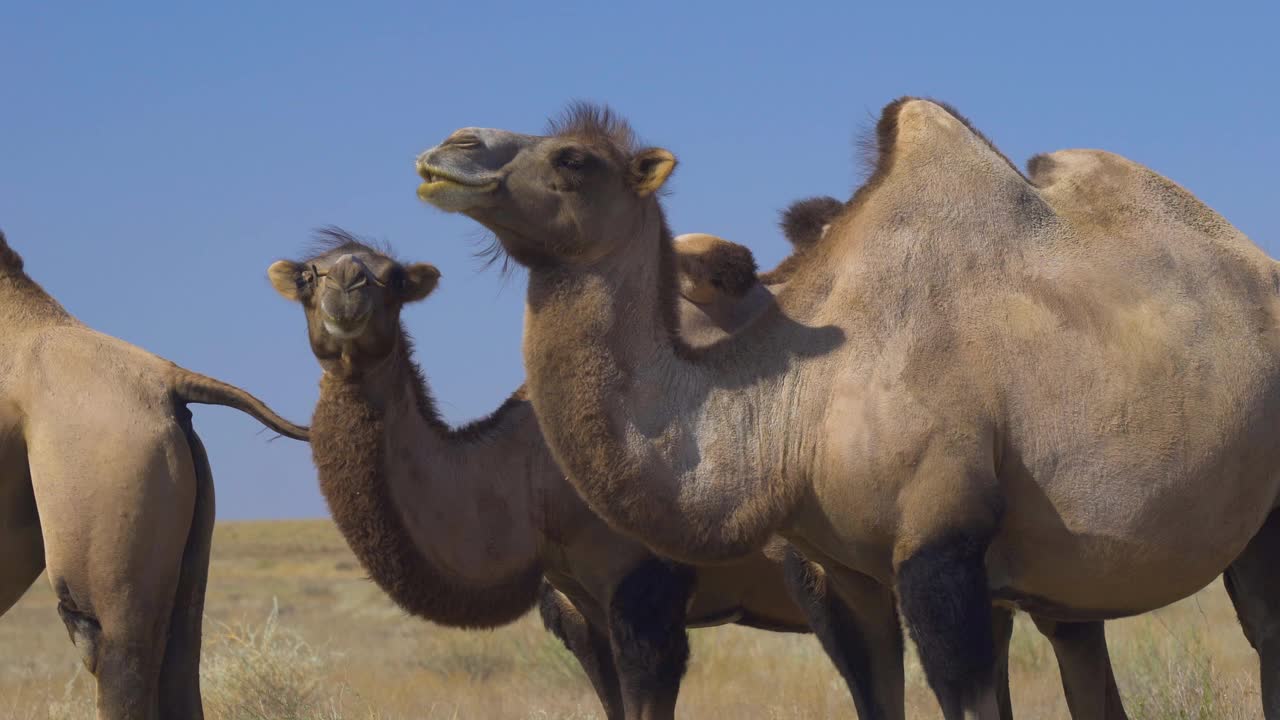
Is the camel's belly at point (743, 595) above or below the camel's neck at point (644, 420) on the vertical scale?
below

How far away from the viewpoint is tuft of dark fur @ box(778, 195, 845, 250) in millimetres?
6875


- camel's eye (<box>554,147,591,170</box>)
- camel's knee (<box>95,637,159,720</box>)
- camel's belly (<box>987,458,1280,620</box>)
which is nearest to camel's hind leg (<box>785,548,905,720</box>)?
camel's belly (<box>987,458,1280,620</box>)

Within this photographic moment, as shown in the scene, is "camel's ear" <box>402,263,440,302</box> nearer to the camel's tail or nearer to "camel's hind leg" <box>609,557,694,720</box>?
the camel's tail

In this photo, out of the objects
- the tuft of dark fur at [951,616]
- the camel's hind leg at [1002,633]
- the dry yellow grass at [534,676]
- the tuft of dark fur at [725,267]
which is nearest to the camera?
the tuft of dark fur at [951,616]

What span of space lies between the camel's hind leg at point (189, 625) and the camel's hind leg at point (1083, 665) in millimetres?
3910

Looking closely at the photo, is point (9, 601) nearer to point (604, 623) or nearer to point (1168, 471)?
point (604, 623)

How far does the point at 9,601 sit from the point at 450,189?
340 cm

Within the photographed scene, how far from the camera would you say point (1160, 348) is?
19.1 feet

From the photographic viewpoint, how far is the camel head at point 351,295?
6.75 meters

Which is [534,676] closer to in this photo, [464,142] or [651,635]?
[651,635]

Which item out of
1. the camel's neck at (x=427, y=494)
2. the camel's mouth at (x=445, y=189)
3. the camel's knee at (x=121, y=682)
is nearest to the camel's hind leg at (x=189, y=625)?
the camel's knee at (x=121, y=682)

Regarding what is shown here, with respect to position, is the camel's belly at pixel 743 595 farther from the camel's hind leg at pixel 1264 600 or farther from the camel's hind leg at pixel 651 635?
the camel's hind leg at pixel 1264 600

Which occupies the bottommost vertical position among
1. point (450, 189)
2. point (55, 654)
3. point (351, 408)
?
point (55, 654)

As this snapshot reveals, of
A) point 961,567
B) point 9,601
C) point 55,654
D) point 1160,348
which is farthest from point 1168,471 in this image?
point 55,654
